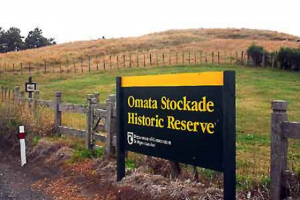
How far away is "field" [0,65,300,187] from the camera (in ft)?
28.1

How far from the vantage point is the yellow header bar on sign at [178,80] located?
5.39m

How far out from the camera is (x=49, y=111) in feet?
43.4

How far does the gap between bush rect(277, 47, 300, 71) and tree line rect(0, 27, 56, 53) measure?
74.7 m

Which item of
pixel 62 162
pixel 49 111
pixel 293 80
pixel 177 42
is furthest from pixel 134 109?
pixel 177 42

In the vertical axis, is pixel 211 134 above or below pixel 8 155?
above

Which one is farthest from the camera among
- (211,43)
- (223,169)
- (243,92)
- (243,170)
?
(211,43)

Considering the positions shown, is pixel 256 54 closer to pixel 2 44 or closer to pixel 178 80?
pixel 178 80

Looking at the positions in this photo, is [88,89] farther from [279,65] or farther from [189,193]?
[189,193]

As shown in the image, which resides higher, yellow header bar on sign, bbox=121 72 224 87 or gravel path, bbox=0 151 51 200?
yellow header bar on sign, bbox=121 72 224 87

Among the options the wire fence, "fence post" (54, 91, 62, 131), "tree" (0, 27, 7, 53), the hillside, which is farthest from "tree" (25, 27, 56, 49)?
"fence post" (54, 91, 62, 131)

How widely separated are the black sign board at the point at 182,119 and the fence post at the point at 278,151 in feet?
2.03

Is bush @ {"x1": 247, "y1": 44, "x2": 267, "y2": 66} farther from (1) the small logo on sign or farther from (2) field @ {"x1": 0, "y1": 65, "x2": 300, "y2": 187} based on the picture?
(1) the small logo on sign

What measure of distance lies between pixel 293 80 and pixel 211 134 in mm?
31199

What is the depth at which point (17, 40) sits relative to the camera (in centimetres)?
10456
